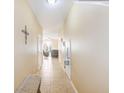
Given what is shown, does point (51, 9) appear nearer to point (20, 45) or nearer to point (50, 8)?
point (50, 8)

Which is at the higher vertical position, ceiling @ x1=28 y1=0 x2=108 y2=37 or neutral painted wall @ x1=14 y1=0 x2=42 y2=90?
ceiling @ x1=28 y1=0 x2=108 y2=37

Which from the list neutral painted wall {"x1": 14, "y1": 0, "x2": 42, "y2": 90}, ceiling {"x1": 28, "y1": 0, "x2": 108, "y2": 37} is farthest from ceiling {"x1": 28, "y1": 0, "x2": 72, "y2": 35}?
neutral painted wall {"x1": 14, "y1": 0, "x2": 42, "y2": 90}

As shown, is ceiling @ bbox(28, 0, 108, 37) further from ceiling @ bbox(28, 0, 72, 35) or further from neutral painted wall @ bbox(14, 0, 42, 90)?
neutral painted wall @ bbox(14, 0, 42, 90)

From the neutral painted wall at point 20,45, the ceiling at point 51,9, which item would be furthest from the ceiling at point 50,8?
the neutral painted wall at point 20,45

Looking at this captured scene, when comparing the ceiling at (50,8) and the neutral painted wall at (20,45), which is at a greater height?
the ceiling at (50,8)

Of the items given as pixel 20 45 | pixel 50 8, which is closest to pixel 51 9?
pixel 50 8

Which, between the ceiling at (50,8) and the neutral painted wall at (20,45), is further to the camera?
the ceiling at (50,8)

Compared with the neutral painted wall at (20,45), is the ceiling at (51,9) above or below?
above

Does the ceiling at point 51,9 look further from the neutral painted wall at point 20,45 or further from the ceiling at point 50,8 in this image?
the neutral painted wall at point 20,45
